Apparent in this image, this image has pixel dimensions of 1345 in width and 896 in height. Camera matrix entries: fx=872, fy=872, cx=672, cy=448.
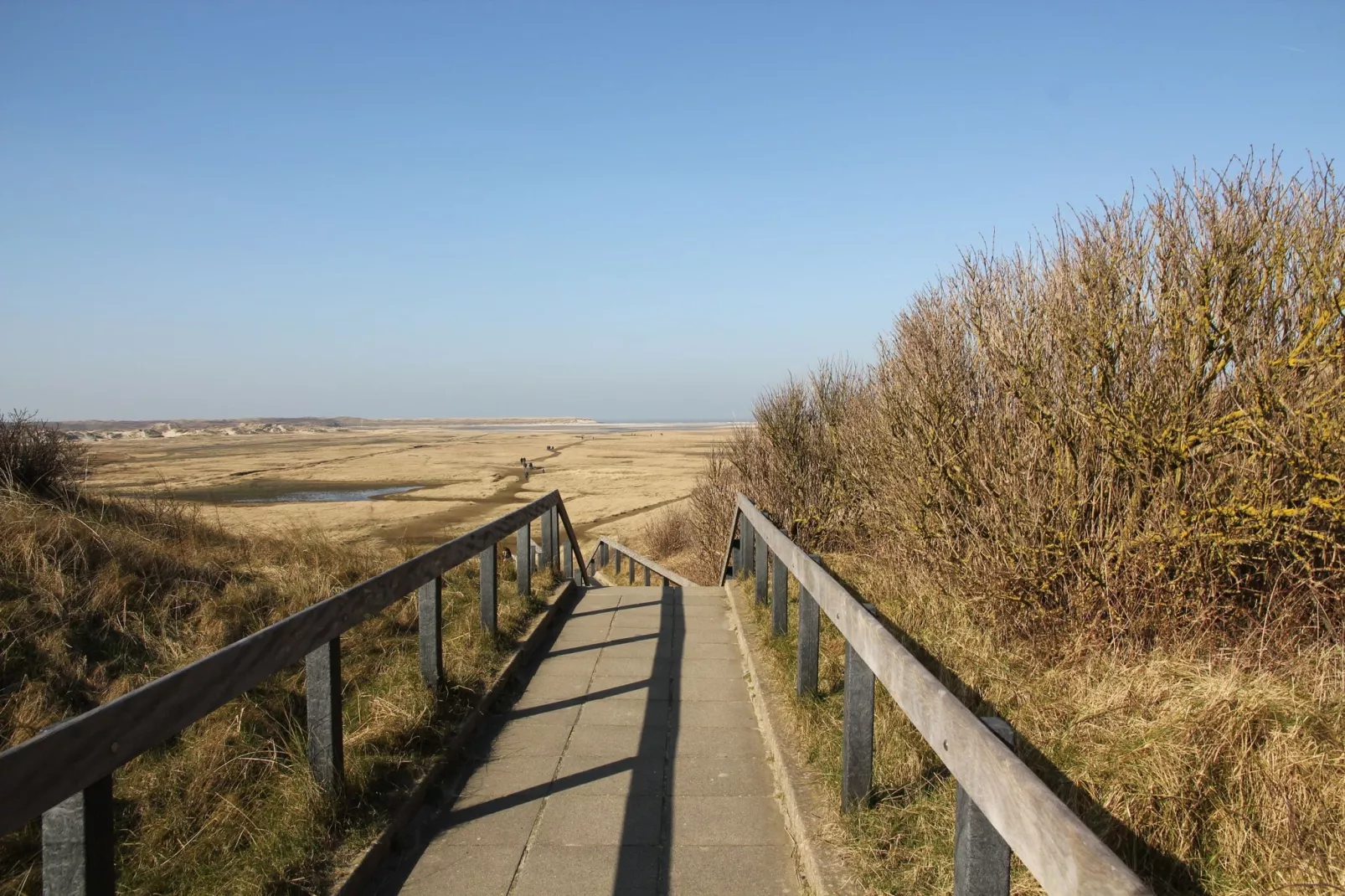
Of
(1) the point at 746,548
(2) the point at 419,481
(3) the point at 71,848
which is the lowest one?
(2) the point at 419,481

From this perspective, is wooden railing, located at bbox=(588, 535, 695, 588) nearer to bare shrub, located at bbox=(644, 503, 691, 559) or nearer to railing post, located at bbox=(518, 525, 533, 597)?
bare shrub, located at bbox=(644, 503, 691, 559)

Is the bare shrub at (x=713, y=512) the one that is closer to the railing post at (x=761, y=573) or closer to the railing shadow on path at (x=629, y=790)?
the railing post at (x=761, y=573)

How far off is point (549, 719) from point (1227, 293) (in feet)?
13.7

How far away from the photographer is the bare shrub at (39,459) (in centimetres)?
740

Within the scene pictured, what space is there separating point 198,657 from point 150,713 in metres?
3.39

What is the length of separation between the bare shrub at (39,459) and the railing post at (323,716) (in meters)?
5.24

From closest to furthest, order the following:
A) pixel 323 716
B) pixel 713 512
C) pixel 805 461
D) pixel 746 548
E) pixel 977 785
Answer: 1. pixel 977 785
2. pixel 323 716
3. pixel 746 548
4. pixel 805 461
5. pixel 713 512

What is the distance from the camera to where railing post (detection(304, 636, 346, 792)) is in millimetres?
3426

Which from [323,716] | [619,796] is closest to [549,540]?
[619,796]

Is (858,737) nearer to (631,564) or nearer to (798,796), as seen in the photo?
(798,796)

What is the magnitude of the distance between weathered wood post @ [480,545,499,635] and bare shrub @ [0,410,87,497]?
4096 mm

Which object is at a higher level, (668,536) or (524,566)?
(524,566)

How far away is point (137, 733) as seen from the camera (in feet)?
7.40

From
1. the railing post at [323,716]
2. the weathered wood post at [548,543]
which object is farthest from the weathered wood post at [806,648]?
the weathered wood post at [548,543]
